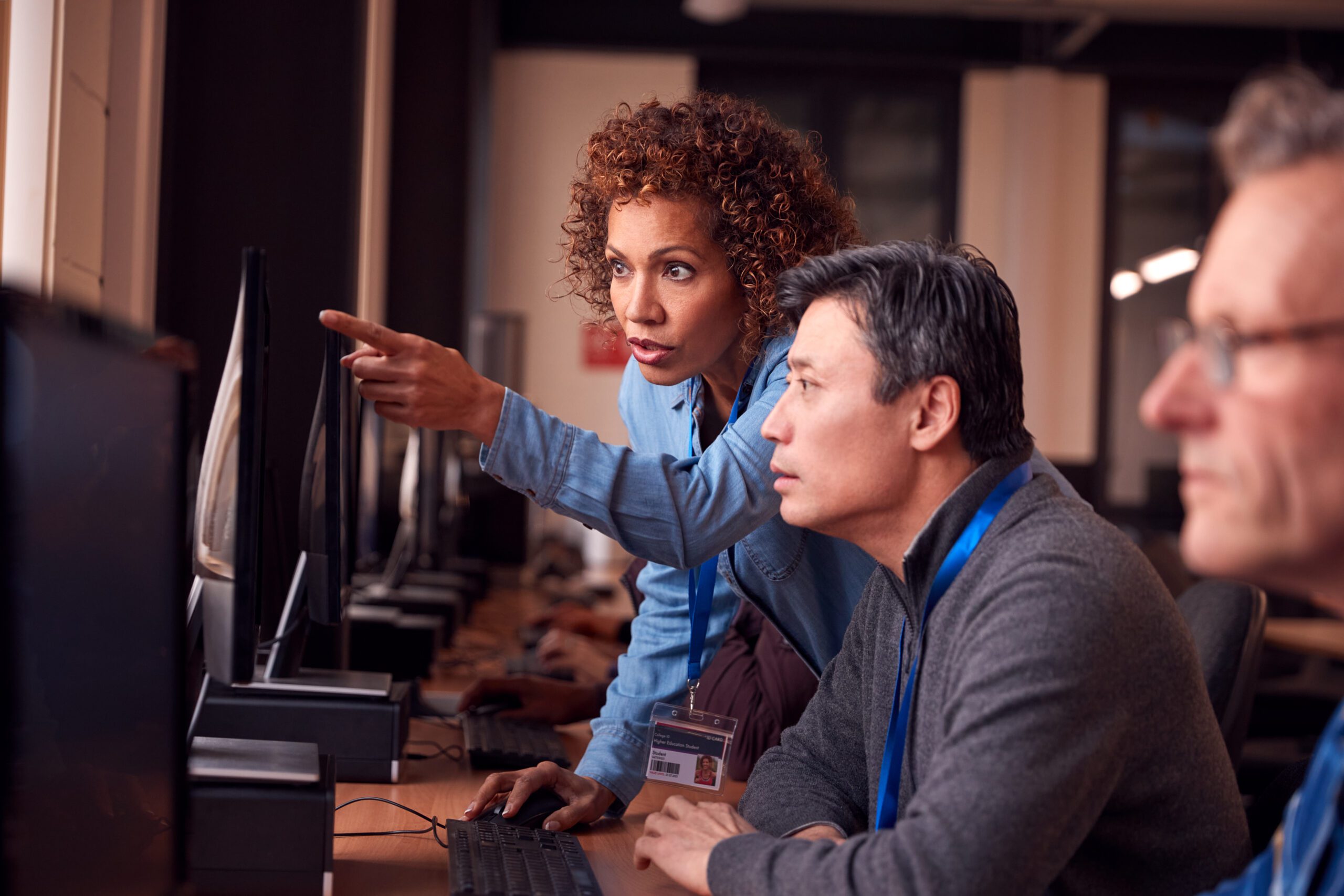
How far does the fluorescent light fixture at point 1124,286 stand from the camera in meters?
7.38

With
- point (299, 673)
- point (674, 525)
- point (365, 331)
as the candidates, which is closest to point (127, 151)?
point (299, 673)

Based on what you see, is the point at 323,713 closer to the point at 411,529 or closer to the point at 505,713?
the point at 505,713

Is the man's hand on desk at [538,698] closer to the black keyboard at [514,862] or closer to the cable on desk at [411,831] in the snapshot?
the cable on desk at [411,831]

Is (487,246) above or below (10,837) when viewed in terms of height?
above

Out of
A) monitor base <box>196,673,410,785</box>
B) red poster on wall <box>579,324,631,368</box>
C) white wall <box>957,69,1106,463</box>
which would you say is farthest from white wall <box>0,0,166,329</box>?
white wall <box>957,69,1106,463</box>

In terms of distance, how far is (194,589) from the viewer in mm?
1223

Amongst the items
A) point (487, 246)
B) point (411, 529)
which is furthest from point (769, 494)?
point (487, 246)

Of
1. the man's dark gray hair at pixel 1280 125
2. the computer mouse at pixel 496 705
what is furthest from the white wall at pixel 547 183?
the man's dark gray hair at pixel 1280 125

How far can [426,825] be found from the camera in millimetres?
1461

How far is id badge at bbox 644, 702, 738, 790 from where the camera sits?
5.19 feet

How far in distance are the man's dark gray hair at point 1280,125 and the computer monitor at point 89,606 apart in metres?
0.78

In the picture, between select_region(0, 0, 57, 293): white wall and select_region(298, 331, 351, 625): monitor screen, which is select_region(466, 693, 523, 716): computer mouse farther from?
select_region(0, 0, 57, 293): white wall

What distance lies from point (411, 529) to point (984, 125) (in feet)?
17.8

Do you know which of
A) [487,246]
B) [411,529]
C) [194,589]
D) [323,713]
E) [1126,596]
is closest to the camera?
[1126,596]
